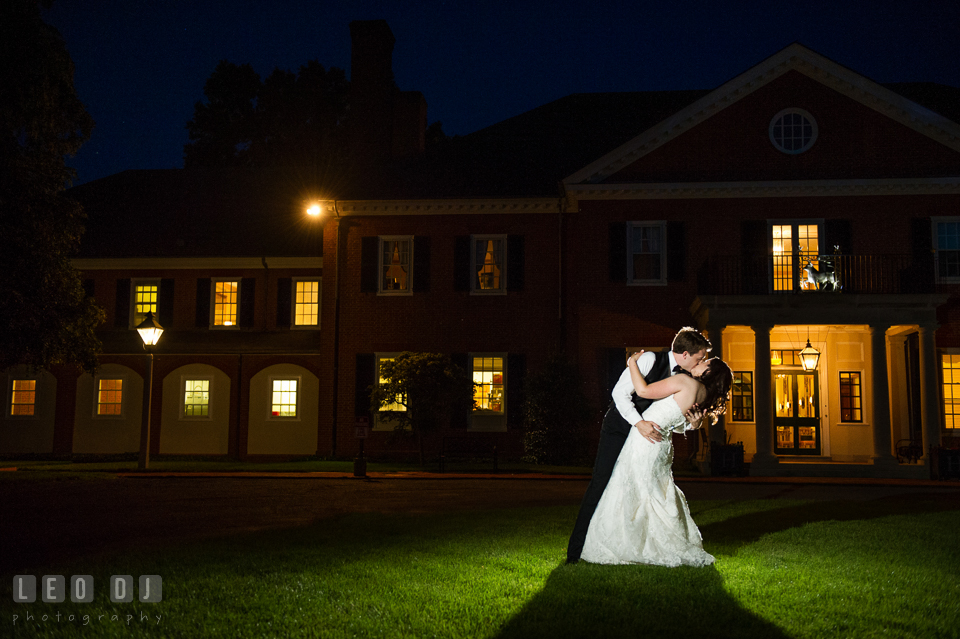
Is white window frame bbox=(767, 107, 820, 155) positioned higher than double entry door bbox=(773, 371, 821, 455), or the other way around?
white window frame bbox=(767, 107, 820, 155)

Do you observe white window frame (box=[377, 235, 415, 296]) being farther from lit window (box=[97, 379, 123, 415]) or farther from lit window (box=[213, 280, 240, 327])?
lit window (box=[97, 379, 123, 415])

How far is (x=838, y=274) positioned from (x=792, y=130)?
391 centimetres

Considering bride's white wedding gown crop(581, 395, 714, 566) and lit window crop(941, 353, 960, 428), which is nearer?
bride's white wedding gown crop(581, 395, 714, 566)

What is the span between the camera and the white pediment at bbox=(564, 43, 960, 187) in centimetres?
2084

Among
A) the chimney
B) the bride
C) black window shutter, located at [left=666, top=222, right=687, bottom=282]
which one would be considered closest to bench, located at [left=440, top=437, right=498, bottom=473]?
black window shutter, located at [left=666, top=222, right=687, bottom=282]

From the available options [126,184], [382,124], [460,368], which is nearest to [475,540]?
[460,368]

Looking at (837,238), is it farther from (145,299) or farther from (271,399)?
(145,299)

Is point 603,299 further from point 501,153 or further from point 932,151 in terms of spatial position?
point 932,151

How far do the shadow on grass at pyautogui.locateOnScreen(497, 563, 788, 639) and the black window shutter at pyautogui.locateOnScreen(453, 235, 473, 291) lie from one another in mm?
16424

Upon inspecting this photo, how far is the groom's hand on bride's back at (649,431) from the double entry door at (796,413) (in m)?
16.2

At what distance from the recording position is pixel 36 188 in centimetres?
1620

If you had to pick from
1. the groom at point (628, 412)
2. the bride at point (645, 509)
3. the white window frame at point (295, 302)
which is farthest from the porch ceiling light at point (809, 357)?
the groom at point (628, 412)

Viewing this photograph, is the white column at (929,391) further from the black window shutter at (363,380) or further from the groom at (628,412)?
the groom at (628,412)

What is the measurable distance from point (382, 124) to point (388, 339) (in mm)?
7185
